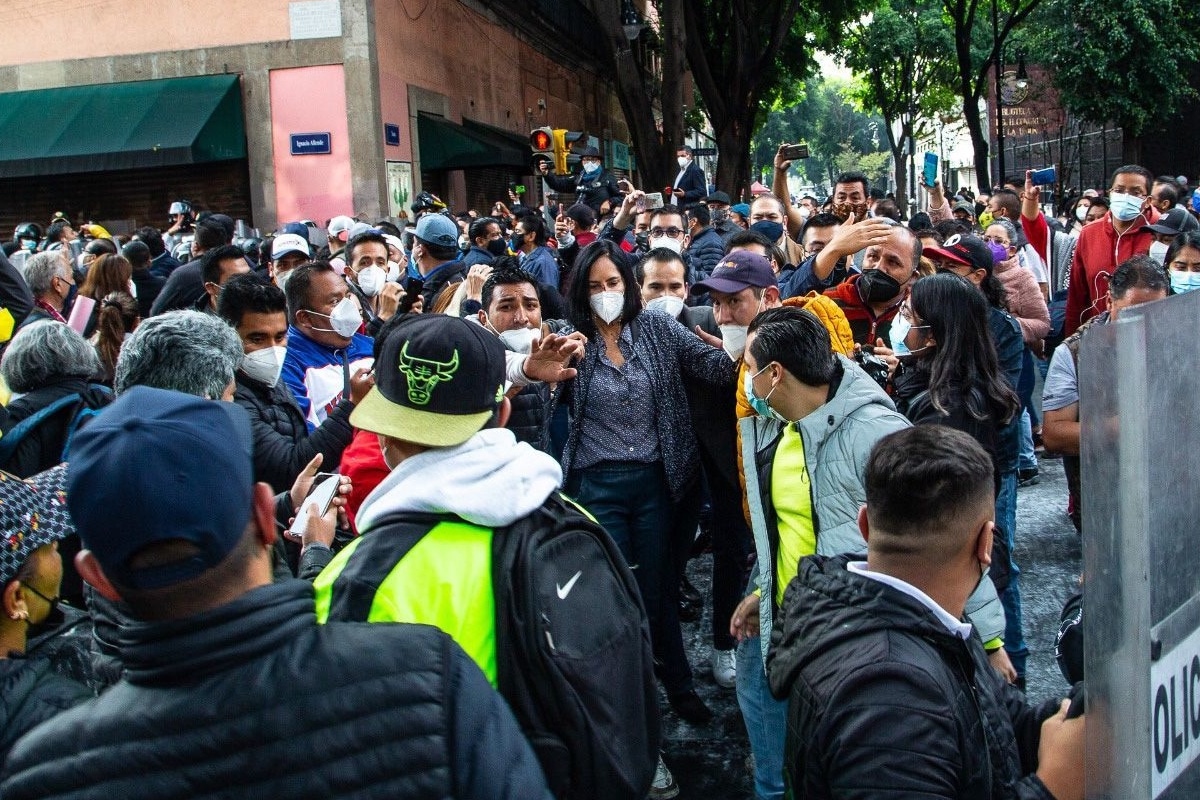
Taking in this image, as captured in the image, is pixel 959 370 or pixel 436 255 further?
pixel 436 255

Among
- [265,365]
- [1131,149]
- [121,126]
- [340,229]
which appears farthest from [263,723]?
[1131,149]

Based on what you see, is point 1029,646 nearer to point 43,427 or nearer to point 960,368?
point 960,368

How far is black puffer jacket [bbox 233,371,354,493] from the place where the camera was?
12.5 feet

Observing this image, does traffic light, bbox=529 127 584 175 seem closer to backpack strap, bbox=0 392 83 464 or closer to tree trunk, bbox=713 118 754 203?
tree trunk, bbox=713 118 754 203

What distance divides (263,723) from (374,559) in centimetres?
65

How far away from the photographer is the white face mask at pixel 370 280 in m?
7.35

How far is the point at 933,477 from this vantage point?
2.19m

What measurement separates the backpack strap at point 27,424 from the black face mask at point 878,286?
331cm

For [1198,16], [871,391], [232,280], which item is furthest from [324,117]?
[1198,16]

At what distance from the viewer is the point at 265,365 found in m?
4.26

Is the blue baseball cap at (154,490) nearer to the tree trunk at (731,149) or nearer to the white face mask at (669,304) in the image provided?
the white face mask at (669,304)

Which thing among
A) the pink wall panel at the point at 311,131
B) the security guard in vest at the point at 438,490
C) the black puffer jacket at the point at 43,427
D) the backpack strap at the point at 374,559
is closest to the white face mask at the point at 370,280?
the black puffer jacket at the point at 43,427

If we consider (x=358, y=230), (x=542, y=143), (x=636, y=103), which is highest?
(x=636, y=103)

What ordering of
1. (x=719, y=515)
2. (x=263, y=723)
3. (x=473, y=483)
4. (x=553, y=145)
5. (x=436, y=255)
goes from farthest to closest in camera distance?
(x=553, y=145) → (x=436, y=255) → (x=719, y=515) → (x=473, y=483) → (x=263, y=723)
